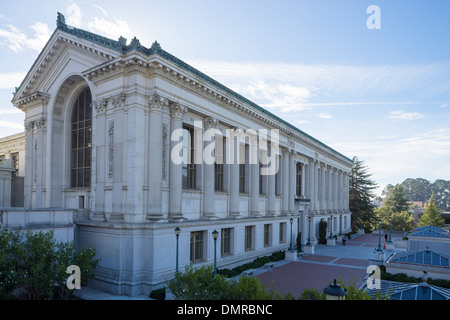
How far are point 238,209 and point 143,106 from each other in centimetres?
1280

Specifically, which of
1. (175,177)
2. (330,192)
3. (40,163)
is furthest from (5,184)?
(330,192)

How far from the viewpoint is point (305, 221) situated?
43688 millimetres

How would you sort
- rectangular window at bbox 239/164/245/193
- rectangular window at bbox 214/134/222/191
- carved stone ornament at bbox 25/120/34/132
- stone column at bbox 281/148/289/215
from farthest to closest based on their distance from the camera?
stone column at bbox 281/148/289/215 → rectangular window at bbox 239/164/245/193 → rectangular window at bbox 214/134/222/191 → carved stone ornament at bbox 25/120/34/132

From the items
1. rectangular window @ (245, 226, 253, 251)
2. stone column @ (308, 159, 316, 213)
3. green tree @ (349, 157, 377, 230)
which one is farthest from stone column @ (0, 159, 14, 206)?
green tree @ (349, 157, 377, 230)

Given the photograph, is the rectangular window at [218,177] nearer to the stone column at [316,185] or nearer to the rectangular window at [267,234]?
the rectangular window at [267,234]

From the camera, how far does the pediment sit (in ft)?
70.7

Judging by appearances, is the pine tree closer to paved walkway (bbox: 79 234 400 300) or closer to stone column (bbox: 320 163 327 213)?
stone column (bbox: 320 163 327 213)

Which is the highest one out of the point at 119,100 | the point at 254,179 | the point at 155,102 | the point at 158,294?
A: the point at 119,100

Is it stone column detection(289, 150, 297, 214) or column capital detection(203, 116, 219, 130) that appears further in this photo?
stone column detection(289, 150, 297, 214)

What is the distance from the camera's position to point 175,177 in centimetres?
2142

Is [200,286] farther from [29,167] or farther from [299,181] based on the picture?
[299,181]

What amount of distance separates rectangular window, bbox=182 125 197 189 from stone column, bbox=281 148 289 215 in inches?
616

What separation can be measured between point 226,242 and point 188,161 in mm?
7807
